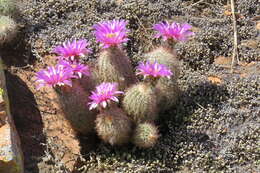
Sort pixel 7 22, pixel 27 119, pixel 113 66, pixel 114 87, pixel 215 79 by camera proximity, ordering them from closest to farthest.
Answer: pixel 114 87, pixel 113 66, pixel 27 119, pixel 215 79, pixel 7 22

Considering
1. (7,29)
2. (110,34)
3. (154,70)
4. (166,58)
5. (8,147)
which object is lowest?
(8,147)

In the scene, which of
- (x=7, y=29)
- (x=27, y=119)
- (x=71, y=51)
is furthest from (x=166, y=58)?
(x=7, y=29)

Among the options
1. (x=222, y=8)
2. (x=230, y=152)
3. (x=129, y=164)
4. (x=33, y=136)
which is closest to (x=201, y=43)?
(x=222, y=8)

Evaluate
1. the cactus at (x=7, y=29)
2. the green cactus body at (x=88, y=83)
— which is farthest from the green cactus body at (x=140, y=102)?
the cactus at (x=7, y=29)

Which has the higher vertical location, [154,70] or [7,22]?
[7,22]

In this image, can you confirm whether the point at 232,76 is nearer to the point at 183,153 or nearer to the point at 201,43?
the point at 201,43

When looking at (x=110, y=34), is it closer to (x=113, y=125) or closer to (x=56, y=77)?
(x=56, y=77)

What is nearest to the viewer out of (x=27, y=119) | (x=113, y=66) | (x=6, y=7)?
(x=113, y=66)
